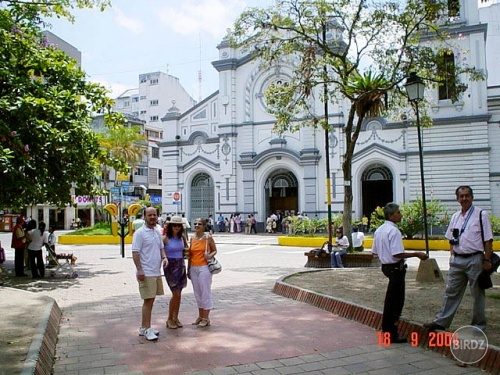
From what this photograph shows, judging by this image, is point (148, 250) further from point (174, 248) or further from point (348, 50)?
point (348, 50)

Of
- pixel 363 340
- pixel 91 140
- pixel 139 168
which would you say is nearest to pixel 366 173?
pixel 91 140

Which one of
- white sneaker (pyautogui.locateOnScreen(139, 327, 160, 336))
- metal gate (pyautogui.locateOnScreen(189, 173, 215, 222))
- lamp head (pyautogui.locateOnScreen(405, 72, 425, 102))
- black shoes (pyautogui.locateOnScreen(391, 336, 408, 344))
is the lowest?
black shoes (pyautogui.locateOnScreen(391, 336, 408, 344))

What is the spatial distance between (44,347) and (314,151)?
25.7 meters

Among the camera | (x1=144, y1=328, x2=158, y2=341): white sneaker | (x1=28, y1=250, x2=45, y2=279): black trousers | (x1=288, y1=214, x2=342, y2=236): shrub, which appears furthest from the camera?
(x1=288, y1=214, x2=342, y2=236): shrub

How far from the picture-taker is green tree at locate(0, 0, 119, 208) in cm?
1043

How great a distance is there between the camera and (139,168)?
52.8 m

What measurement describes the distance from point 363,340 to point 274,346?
1097 mm

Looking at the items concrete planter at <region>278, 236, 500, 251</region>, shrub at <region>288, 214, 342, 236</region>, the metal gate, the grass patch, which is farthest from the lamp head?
the metal gate

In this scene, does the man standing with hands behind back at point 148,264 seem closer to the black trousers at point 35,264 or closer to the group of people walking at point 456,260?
the group of people walking at point 456,260

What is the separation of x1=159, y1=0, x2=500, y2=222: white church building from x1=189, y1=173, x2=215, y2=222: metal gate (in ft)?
0.23

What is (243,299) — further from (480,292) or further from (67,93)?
(67,93)

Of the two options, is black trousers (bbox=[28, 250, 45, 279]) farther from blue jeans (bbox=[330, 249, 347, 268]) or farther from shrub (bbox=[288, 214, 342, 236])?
shrub (bbox=[288, 214, 342, 236])

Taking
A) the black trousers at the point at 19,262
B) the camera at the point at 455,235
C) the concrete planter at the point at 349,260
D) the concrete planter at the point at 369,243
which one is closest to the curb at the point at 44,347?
the camera at the point at 455,235

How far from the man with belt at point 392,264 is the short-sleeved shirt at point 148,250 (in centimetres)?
267
